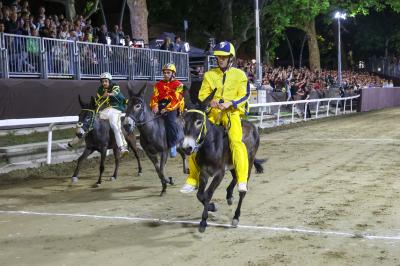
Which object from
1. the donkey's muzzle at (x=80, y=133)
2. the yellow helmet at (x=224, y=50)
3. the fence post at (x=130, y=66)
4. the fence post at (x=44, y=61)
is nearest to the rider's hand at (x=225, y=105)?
the yellow helmet at (x=224, y=50)

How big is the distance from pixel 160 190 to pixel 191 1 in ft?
100

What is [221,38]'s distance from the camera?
3584 cm

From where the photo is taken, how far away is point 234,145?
23.7 feet

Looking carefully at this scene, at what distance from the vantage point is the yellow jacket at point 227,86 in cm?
744

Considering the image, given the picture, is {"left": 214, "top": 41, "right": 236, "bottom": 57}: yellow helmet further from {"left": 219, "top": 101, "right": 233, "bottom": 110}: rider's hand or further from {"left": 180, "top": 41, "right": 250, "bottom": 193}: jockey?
{"left": 219, "top": 101, "right": 233, "bottom": 110}: rider's hand

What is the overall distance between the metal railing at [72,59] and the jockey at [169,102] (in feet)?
19.1

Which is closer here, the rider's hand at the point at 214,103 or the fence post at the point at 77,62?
the rider's hand at the point at 214,103

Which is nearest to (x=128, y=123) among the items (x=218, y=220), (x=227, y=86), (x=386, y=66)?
(x=227, y=86)

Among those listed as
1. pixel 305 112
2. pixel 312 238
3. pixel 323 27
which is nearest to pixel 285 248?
pixel 312 238

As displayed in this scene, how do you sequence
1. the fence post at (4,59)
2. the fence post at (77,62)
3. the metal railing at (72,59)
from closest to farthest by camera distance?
1. the fence post at (4,59)
2. the metal railing at (72,59)
3. the fence post at (77,62)

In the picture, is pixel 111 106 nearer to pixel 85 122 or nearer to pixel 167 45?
pixel 85 122

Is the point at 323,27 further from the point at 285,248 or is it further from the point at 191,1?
the point at 285,248

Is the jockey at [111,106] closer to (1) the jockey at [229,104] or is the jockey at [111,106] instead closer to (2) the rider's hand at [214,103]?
(1) the jockey at [229,104]

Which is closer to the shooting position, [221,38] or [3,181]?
[3,181]
